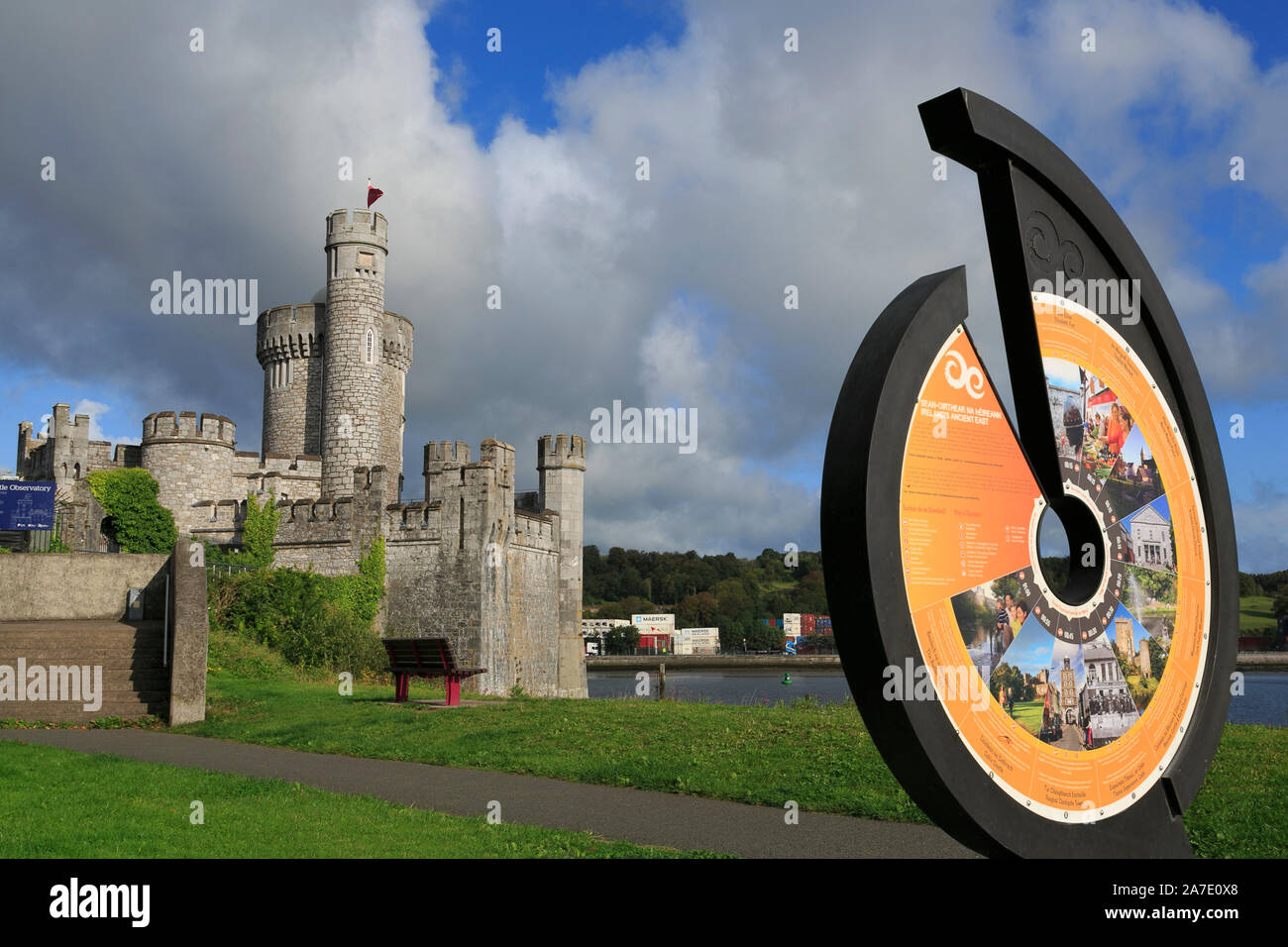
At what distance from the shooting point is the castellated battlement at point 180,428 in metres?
34.0

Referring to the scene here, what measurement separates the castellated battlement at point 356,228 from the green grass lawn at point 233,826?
31.3 meters

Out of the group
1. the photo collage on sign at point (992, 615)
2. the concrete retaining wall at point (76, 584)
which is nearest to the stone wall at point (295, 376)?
the concrete retaining wall at point (76, 584)

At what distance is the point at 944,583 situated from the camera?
182 inches

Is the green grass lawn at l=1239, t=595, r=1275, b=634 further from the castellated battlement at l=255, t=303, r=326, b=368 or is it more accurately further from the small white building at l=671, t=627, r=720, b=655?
the castellated battlement at l=255, t=303, r=326, b=368

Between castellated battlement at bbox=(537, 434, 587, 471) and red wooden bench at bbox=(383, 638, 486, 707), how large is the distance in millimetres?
16277

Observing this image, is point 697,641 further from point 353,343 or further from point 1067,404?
point 1067,404

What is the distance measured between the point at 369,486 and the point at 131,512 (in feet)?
27.6

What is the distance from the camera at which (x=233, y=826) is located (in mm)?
6980

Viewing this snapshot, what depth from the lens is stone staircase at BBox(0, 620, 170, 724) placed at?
14.9 metres

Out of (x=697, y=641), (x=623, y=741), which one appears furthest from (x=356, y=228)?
(x=697, y=641)

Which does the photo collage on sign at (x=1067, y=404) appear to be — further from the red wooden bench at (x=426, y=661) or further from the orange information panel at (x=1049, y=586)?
the red wooden bench at (x=426, y=661)

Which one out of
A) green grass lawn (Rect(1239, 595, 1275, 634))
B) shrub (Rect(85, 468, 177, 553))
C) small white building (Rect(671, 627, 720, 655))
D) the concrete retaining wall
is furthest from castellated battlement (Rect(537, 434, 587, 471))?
small white building (Rect(671, 627, 720, 655))

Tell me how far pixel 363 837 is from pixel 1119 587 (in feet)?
16.1
